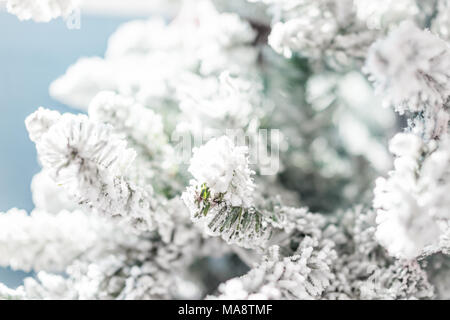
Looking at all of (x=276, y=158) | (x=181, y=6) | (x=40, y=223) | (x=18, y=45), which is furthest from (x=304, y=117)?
(x=18, y=45)

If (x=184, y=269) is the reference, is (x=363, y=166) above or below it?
above

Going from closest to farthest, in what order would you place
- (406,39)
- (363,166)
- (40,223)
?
1. (406,39)
2. (40,223)
3. (363,166)

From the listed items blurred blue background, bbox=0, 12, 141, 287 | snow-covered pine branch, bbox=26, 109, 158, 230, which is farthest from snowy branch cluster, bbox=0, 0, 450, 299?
blurred blue background, bbox=0, 12, 141, 287

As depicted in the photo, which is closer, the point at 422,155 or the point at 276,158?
the point at 422,155

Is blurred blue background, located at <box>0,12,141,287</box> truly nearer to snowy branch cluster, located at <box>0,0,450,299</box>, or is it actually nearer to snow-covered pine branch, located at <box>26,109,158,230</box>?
snowy branch cluster, located at <box>0,0,450,299</box>

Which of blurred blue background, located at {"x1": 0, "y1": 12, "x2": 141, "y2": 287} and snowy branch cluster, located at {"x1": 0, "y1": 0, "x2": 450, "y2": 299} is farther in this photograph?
blurred blue background, located at {"x1": 0, "y1": 12, "x2": 141, "y2": 287}

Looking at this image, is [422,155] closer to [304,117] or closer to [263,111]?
[263,111]

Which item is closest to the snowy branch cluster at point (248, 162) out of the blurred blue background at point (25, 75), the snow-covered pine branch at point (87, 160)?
the snow-covered pine branch at point (87, 160)

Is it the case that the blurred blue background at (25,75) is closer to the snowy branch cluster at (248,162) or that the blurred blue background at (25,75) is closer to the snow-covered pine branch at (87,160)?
the snowy branch cluster at (248,162)
